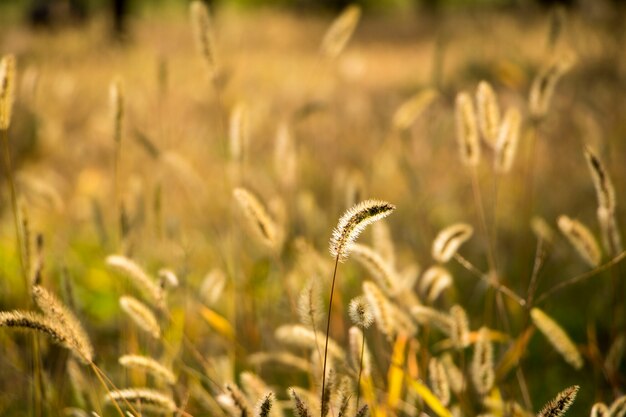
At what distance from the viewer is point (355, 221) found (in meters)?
0.78

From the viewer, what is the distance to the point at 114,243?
2805mm

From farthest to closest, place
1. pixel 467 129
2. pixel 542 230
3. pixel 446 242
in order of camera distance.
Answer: pixel 542 230
pixel 467 129
pixel 446 242

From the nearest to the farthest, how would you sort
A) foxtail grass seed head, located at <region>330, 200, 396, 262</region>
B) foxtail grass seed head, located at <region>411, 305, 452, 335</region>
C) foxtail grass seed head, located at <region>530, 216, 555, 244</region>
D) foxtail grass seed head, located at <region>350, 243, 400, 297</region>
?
foxtail grass seed head, located at <region>330, 200, 396, 262</region> → foxtail grass seed head, located at <region>350, 243, 400, 297</region> → foxtail grass seed head, located at <region>411, 305, 452, 335</region> → foxtail grass seed head, located at <region>530, 216, 555, 244</region>

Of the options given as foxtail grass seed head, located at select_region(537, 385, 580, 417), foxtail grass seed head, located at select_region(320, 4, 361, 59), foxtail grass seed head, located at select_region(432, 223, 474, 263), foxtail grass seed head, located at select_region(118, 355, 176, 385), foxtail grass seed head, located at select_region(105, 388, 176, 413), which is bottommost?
foxtail grass seed head, located at select_region(537, 385, 580, 417)

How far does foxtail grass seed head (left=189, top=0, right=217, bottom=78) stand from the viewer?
4.77 ft

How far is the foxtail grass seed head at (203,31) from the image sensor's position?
1.46 metres

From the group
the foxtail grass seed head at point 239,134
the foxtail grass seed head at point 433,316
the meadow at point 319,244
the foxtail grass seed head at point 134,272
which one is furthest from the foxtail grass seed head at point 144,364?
the foxtail grass seed head at point 239,134

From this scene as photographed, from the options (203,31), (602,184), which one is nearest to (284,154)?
(203,31)

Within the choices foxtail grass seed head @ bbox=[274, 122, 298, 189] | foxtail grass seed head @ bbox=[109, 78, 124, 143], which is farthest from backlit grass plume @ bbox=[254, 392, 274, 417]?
foxtail grass seed head @ bbox=[274, 122, 298, 189]

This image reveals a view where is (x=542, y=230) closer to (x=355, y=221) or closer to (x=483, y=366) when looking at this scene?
(x=483, y=366)

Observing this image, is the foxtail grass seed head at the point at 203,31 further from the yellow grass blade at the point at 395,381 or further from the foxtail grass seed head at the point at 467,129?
the yellow grass blade at the point at 395,381

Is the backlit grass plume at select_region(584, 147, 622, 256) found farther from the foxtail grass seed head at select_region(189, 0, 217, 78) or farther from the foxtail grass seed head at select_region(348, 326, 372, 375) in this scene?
the foxtail grass seed head at select_region(189, 0, 217, 78)

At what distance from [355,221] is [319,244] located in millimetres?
1560

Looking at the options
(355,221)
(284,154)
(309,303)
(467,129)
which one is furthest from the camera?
(284,154)
